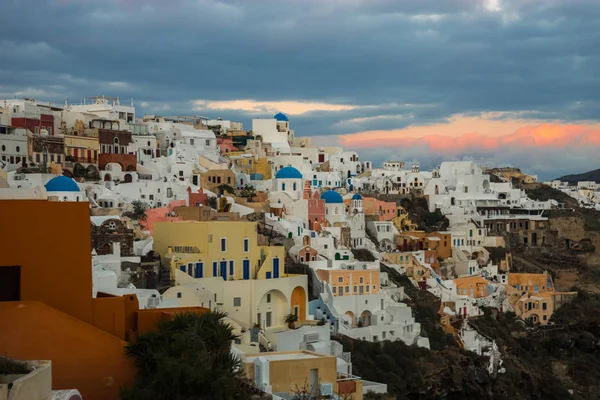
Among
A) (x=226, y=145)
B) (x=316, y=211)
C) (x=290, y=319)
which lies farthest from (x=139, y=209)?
(x=226, y=145)

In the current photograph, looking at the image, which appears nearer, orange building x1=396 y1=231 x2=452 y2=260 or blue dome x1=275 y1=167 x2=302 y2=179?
blue dome x1=275 y1=167 x2=302 y2=179

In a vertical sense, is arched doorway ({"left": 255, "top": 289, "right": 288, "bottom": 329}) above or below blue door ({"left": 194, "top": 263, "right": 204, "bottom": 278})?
below

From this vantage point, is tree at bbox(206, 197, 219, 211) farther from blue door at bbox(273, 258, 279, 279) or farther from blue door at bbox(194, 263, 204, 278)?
blue door at bbox(194, 263, 204, 278)

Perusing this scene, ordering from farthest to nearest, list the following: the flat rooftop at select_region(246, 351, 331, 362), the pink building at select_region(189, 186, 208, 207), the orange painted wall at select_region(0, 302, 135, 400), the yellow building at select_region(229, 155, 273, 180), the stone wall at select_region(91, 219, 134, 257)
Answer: the yellow building at select_region(229, 155, 273, 180)
the pink building at select_region(189, 186, 208, 207)
the stone wall at select_region(91, 219, 134, 257)
the flat rooftop at select_region(246, 351, 331, 362)
the orange painted wall at select_region(0, 302, 135, 400)

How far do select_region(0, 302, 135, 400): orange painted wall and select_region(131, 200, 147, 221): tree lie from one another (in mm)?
33362

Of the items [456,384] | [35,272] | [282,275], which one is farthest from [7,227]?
[456,384]

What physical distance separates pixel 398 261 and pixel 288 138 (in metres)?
37.7

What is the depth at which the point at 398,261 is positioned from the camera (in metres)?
61.0

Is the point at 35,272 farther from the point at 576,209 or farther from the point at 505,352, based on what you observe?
the point at 576,209

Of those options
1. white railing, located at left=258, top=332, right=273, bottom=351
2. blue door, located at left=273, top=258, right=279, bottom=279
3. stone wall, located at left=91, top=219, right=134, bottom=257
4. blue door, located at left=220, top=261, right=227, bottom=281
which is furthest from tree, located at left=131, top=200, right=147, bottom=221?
white railing, located at left=258, top=332, right=273, bottom=351

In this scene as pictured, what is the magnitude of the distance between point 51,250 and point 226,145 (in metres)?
69.1

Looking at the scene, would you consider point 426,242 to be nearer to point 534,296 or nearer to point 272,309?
point 534,296

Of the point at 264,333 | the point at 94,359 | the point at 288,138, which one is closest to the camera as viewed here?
the point at 94,359

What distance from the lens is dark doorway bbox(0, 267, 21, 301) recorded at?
18.5m
